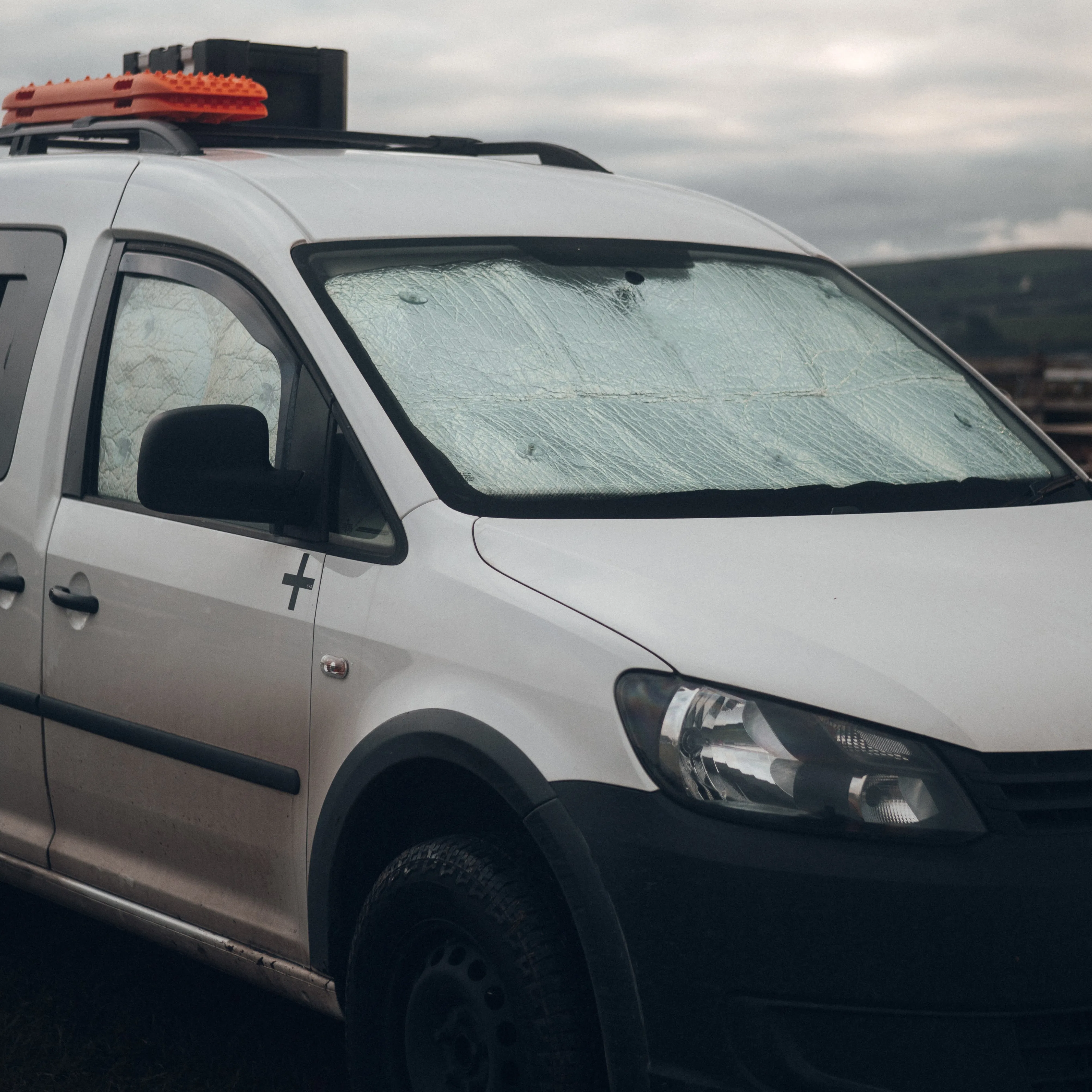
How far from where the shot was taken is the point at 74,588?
3.56 m

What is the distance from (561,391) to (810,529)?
23.9 inches

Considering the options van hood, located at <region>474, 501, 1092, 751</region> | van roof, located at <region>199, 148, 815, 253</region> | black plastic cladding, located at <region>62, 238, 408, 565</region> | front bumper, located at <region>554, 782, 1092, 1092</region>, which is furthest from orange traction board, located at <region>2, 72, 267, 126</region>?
front bumper, located at <region>554, 782, 1092, 1092</region>

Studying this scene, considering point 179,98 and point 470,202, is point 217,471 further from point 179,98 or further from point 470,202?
point 179,98

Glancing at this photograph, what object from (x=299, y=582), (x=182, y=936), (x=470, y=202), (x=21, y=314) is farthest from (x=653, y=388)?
(x=21, y=314)

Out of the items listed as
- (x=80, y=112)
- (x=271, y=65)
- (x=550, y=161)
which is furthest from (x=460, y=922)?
(x=271, y=65)

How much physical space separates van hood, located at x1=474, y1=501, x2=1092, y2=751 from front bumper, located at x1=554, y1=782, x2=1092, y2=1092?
0.63ft

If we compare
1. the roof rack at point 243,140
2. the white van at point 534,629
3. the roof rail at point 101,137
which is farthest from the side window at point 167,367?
the roof rack at point 243,140

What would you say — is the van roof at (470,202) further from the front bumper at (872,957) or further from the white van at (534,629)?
the front bumper at (872,957)

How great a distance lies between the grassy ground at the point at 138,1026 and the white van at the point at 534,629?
36 cm

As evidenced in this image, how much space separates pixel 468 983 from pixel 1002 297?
121 m

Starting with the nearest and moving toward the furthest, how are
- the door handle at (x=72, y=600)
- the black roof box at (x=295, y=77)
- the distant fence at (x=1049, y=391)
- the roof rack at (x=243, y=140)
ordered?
1. the door handle at (x=72, y=600)
2. the roof rack at (x=243, y=140)
3. the black roof box at (x=295, y=77)
4. the distant fence at (x=1049, y=391)

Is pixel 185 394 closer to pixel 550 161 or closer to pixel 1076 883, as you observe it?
pixel 550 161

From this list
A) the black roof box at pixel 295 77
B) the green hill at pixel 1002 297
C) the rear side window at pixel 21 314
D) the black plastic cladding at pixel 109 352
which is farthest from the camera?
the green hill at pixel 1002 297

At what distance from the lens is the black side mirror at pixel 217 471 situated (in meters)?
2.98
